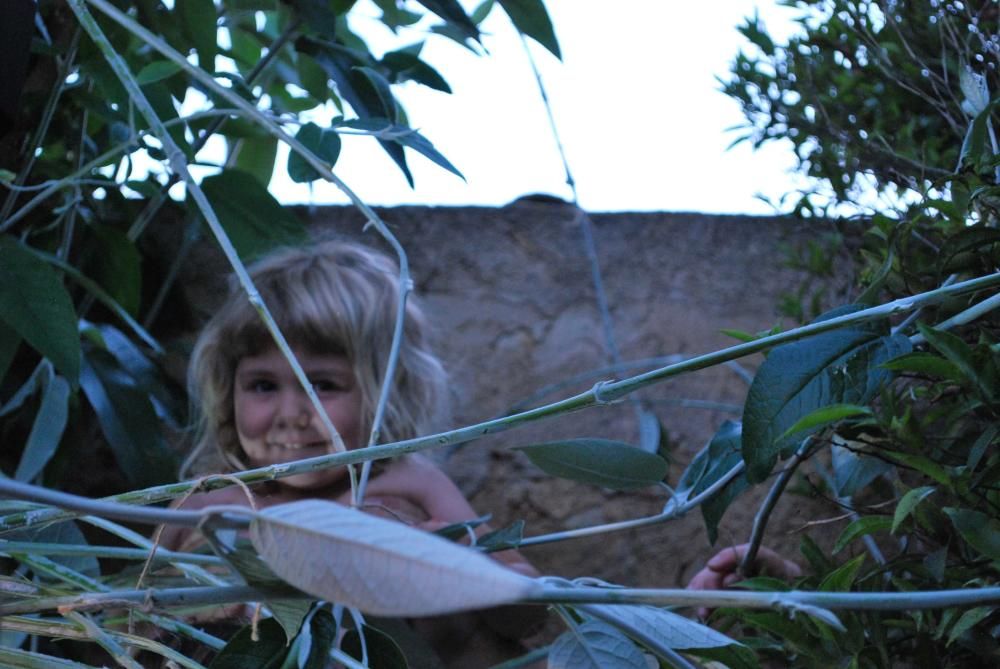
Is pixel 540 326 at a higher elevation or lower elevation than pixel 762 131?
lower

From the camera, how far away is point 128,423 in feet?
3.84

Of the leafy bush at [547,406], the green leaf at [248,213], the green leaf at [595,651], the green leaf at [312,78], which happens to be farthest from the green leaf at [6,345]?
the green leaf at [595,651]

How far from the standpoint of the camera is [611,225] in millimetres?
1555

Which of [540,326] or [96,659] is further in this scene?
[540,326]

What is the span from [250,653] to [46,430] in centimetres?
62

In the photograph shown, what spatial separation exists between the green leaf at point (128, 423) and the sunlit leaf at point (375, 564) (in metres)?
0.81

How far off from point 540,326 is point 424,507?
338 mm

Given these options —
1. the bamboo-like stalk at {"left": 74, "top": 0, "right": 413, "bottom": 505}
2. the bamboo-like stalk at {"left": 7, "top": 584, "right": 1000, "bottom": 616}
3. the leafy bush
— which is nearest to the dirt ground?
the leafy bush

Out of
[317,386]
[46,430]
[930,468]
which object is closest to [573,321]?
[317,386]

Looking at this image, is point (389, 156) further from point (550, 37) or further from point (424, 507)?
point (424, 507)

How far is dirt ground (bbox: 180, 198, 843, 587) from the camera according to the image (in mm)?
1430

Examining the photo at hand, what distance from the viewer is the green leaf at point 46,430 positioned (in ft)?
3.37

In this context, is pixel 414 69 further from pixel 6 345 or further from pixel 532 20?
pixel 6 345

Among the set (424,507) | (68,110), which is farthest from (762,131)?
(68,110)
